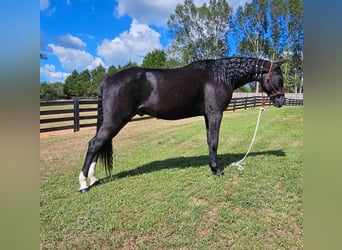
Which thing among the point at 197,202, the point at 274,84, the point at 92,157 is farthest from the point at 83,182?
the point at 274,84

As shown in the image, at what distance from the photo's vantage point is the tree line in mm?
2154

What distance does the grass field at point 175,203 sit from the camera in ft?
4.79

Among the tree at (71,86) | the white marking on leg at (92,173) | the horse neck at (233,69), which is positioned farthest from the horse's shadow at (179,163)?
the tree at (71,86)

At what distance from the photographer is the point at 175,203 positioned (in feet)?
6.30

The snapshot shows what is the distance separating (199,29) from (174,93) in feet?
4.47

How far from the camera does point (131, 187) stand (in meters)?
2.28

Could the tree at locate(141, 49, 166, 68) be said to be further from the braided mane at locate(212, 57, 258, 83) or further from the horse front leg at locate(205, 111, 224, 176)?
the horse front leg at locate(205, 111, 224, 176)

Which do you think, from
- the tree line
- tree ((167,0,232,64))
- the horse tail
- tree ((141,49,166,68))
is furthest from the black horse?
tree ((141,49,166,68))

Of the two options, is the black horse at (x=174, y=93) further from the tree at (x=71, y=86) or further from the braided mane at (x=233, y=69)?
the tree at (x=71, y=86)

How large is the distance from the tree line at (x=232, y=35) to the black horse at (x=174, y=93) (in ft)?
0.86

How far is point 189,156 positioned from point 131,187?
135 centimetres

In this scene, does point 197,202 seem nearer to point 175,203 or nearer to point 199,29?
point 175,203

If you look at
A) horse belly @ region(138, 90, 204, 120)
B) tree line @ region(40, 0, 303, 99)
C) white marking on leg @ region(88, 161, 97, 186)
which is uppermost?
tree line @ region(40, 0, 303, 99)

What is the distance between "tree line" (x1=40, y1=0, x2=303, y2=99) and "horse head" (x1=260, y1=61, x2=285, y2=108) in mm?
106
